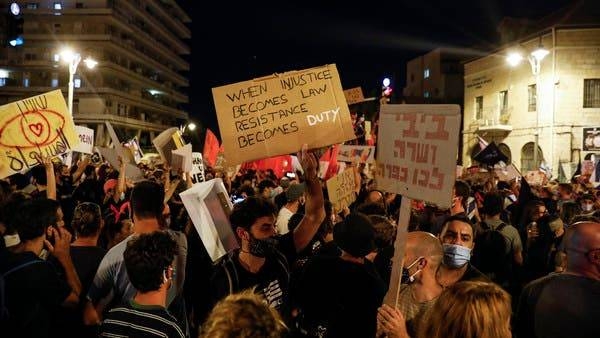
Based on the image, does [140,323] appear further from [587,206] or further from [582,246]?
[587,206]

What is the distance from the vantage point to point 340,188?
787cm

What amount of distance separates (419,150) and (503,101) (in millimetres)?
37708

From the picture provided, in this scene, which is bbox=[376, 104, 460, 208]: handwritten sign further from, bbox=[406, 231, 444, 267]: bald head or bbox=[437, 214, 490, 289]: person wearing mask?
bbox=[437, 214, 490, 289]: person wearing mask

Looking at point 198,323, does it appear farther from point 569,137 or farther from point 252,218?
point 569,137

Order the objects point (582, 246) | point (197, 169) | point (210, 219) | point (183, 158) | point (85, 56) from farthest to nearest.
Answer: point (85, 56) < point (197, 169) < point (183, 158) < point (210, 219) < point (582, 246)

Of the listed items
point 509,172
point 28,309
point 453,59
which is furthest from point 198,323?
point 453,59

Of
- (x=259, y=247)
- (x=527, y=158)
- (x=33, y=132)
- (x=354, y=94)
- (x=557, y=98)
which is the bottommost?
(x=527, y=158)

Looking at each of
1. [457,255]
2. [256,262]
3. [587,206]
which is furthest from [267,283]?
[587,206]

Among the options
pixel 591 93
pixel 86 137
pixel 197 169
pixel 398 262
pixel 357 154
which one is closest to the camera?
pixel 398 262

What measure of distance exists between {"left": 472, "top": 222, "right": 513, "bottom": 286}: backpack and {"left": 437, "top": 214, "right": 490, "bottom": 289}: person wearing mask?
137cm

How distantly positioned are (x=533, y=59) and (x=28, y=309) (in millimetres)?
23444

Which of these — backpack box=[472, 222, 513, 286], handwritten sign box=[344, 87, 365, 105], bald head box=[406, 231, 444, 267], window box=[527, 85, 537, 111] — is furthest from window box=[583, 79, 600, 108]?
bald head box=[406, 231, 444, 267]

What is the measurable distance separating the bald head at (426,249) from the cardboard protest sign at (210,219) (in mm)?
1485

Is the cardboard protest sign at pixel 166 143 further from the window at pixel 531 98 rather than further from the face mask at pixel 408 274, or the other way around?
the window at pixel 531 98
